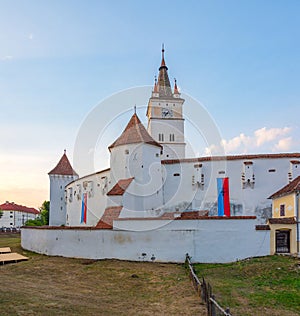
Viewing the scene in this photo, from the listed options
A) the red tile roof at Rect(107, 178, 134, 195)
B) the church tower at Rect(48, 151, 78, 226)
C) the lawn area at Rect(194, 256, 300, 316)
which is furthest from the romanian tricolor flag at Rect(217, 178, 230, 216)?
the church tower at Rect(48, 151, 78, 226)

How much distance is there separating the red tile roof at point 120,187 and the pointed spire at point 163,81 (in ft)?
71.9

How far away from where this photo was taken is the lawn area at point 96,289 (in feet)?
29.1

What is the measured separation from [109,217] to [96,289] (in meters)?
8.93

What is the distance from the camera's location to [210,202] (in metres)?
27.8

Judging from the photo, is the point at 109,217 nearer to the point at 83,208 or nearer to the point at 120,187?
the point at 120,187

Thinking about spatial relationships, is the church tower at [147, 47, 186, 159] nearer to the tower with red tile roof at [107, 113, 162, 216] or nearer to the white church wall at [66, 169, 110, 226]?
the white church wall at [66, 169, 110, 226]

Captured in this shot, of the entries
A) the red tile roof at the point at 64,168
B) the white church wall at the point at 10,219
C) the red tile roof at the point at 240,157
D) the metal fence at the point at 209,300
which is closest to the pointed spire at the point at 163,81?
the red tile roof at the point at 64,168

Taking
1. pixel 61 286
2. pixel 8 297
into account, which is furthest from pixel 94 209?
pixel 8 297

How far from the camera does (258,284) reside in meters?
12.3

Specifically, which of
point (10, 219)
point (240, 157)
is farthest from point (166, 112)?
point (10, 219)

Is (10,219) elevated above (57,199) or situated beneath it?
situated beneath

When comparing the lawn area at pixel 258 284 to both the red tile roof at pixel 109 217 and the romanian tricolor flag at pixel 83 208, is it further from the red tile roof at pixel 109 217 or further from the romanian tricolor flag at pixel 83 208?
the romanian tricolor flag at pixel 83 208

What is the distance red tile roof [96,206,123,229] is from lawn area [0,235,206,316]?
2109 mm

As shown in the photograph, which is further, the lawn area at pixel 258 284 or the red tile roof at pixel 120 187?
the red tile roof at pixel 120 187
